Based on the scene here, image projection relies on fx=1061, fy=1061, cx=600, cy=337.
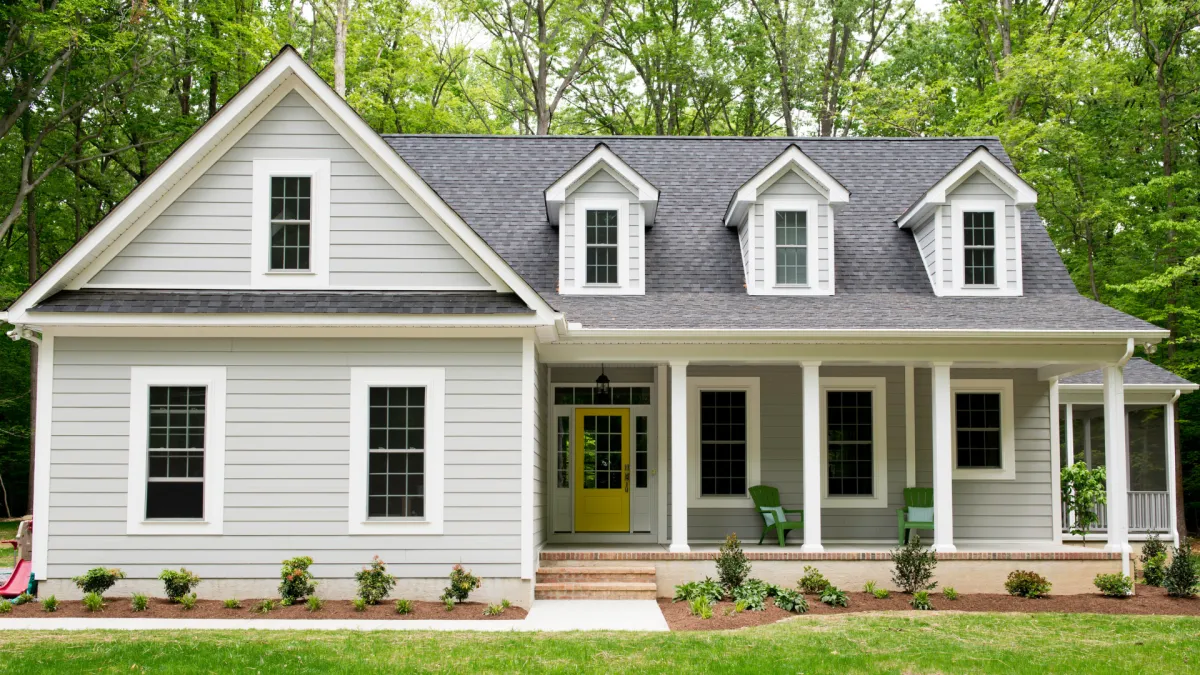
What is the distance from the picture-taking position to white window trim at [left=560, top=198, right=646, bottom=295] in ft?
51.3

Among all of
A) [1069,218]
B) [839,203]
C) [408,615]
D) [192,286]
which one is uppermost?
[1069,218]

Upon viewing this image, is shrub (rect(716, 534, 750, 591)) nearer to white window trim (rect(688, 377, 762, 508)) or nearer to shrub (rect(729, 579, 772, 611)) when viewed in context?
shrub (rect(729, 579, 772, 611))

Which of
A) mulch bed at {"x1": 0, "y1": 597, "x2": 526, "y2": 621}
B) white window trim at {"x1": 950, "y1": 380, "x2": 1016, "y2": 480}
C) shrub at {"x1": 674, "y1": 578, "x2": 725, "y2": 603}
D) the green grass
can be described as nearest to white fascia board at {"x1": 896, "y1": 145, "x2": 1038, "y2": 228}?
white window trim at {"x1": 950, "y1": 380, "x2": 1016, "y2": 480}

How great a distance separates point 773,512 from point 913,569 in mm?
2381

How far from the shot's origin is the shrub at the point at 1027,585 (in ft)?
42.9

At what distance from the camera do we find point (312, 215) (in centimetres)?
1262

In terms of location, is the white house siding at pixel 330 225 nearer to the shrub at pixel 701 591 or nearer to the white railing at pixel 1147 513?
the shrub at pixel 701 591

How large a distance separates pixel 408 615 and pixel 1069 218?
2052 centimetres

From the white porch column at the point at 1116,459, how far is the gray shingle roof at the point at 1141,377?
3881 mm

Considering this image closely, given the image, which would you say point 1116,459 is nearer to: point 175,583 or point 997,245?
point 997,245

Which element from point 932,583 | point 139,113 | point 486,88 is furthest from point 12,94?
point 932,583

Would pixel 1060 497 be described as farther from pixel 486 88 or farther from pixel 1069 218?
pixel 486 88

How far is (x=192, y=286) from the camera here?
12.5 m

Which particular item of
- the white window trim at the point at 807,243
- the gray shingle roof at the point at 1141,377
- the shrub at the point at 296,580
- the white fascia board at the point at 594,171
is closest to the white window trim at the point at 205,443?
the shrub at the point at 296,580
